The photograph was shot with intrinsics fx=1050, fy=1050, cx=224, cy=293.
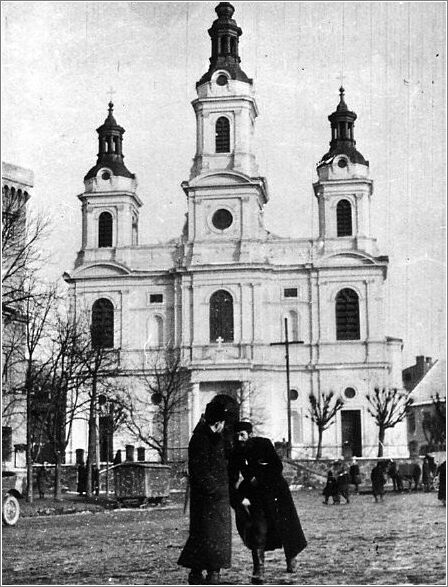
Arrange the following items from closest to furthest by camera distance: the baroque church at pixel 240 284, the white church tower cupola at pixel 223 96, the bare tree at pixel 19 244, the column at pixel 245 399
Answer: the white church tower cupola at pixel 223 96 → the bare tree at pixel 19 244 → the baroque church at pixel 240 284 → the column at pixel 245 399

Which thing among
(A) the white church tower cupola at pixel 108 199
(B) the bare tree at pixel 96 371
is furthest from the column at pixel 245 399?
(A) the white church tower cupola at pixel 108 199

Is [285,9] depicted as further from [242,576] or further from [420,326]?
[242,576]

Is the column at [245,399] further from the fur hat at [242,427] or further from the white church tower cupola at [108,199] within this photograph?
the fur hat at [242,427]

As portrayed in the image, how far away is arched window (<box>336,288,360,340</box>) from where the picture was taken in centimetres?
2100

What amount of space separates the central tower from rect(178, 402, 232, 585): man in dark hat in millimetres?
3905

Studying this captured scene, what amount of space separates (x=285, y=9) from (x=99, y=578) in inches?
241

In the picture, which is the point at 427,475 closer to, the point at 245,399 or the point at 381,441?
the point at 381,441

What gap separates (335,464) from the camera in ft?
72.2

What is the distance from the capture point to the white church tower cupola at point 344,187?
38.2ft

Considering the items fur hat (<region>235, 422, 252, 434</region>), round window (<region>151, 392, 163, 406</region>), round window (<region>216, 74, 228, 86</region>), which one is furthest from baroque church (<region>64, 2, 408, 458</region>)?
fur hat (<region>235, 422, 252, 434</region>)

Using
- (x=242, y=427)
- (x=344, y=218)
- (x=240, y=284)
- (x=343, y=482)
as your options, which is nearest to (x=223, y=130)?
(x=240, y=284)

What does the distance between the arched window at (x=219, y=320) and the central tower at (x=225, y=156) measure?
992 millimetres

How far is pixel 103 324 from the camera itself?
14.1 meters

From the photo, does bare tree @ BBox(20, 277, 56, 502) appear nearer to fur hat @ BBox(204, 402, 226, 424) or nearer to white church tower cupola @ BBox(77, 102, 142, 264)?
white church tower cupola @ BBox(77, 102, 142, 264)
